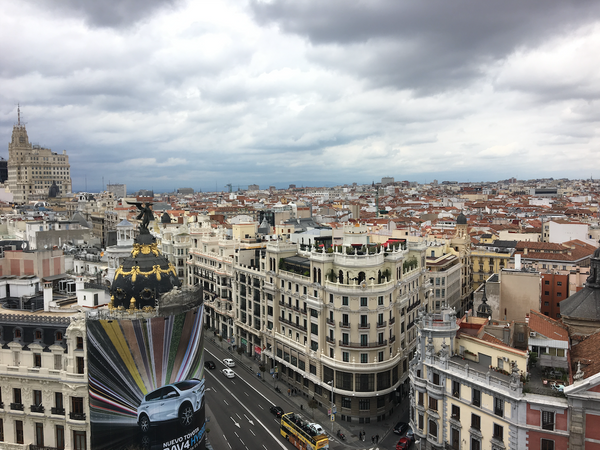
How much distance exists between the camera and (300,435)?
56781mm

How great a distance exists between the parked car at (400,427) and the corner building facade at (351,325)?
3580 millimetres

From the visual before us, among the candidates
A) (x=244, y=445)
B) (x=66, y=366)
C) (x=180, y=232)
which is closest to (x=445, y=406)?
(x=244, y=445)

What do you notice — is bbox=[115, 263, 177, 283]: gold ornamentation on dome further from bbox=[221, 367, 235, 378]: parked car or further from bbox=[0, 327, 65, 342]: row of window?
bbox=[221, 367, 235, 378]: parked car

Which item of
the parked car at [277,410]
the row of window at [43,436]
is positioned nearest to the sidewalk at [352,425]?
the parked car at [277,410]

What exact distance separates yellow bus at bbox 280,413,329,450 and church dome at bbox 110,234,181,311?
26.6 m

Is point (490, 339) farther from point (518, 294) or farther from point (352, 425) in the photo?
point (352, 425)

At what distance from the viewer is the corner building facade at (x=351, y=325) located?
212ft

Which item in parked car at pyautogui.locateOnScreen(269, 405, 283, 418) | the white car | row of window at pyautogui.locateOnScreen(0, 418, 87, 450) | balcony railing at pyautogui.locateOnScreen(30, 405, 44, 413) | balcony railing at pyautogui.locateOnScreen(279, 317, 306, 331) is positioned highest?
balcony railing at pyautogui.locateOnScreen(30, 405, 44, 413)

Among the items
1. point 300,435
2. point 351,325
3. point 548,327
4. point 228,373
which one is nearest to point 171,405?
point 300,435

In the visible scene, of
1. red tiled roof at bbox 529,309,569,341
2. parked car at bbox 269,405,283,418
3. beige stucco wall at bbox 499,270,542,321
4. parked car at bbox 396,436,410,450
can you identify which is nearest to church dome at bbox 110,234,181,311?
parked car at bbox 269,405,283,418

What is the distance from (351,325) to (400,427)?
15.4 meters

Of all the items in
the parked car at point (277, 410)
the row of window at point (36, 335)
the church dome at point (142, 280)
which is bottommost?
the parked car at point (277, 410)

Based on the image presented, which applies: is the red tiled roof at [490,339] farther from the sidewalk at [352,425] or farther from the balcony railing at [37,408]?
the balcony railing at [37,408]

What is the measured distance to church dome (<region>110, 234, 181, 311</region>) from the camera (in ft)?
137
